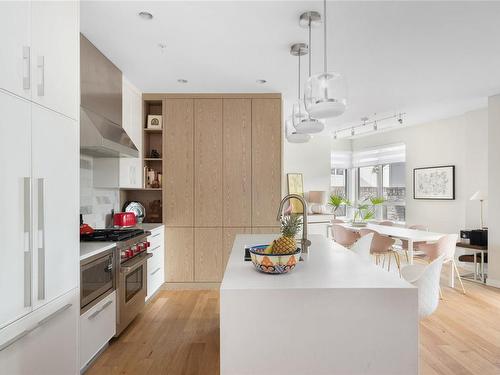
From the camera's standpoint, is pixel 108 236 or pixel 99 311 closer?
pixel 99 311

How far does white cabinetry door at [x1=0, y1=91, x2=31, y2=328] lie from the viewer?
1462 millimetres

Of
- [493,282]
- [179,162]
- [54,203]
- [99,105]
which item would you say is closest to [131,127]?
[179,162]

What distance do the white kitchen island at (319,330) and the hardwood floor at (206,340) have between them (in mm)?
1179

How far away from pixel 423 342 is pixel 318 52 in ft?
8.98

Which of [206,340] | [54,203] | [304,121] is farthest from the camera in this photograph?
[206,340]

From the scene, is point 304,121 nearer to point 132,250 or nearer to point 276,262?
point 276,262

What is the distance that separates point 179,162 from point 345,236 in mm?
2847

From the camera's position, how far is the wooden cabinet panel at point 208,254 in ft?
14.7

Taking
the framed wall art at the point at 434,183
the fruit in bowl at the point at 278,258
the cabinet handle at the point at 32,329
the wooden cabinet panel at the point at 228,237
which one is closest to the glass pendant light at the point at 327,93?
the fruit in bowl at the point at 278,258

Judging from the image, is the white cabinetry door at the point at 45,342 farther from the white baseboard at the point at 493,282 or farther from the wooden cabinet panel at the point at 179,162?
the white baseboard at the point at 493,282

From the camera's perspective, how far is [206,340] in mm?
2941

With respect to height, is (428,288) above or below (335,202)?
below

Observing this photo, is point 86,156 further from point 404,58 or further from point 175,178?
point 404,58

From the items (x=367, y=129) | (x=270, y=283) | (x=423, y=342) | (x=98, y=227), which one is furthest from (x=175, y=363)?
(x=367, y=129)
